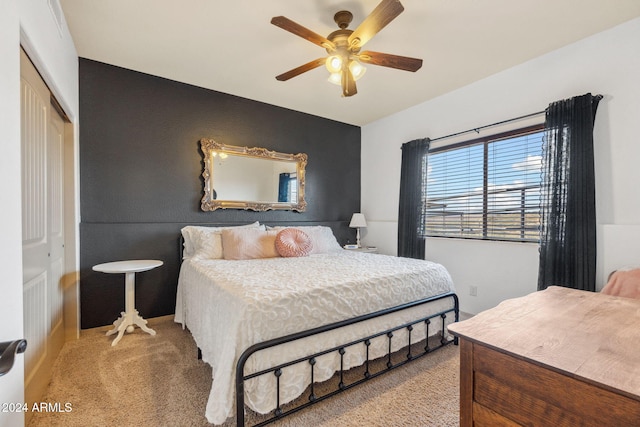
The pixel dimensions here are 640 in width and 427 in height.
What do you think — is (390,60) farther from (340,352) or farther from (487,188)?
(340,352)

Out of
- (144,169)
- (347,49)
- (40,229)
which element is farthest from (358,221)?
(40,229)

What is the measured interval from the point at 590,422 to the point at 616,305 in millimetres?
879

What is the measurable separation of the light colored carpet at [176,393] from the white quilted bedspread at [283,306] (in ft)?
0.64

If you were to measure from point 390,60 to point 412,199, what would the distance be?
2.01m

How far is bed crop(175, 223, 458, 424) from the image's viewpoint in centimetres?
151

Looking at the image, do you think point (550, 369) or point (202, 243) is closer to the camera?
point (550, 369)

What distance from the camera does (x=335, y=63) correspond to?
222cm

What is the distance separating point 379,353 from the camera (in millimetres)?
2078

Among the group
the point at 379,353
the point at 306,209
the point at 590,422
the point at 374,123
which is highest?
the point at 374,123

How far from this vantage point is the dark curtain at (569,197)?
7.72ft

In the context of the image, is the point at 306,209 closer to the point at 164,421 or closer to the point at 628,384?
the point at 164,421

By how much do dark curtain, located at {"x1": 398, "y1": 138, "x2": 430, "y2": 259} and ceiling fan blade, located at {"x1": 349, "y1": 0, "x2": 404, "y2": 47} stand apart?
2.04 metres

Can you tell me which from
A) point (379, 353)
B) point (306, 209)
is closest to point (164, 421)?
point (379, 353)

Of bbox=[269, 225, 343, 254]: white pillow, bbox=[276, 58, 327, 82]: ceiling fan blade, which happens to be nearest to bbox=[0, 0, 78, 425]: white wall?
bbox=[276, 58, 327, 82]: ceiling fan blade
